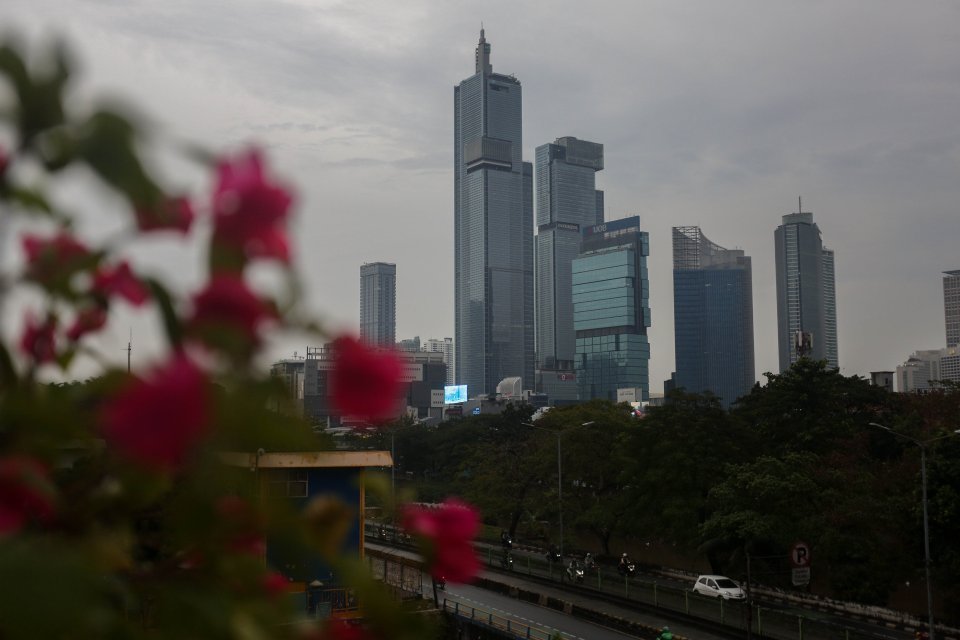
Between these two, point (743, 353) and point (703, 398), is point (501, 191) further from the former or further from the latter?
point (703, 398)

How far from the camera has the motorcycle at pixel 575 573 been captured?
25.9m

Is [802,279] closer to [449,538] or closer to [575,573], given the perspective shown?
[575,573]

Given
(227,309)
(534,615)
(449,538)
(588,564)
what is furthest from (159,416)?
(588,564)

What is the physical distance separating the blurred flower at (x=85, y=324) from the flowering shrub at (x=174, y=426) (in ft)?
0.35

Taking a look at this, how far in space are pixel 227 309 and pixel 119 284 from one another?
0.43 metres

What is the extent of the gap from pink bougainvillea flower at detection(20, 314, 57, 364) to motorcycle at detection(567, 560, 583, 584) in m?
26.1

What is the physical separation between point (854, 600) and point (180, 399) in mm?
20697

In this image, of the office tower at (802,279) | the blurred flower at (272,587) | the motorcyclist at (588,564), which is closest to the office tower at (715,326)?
the office tower at (802,279)

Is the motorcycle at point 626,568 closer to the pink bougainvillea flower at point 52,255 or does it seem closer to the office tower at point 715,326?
the pink bougainvillea flower at point 52,255

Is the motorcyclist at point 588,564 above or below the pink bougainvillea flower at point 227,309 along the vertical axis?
below

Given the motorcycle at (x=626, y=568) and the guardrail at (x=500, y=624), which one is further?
the motorcycle at (x=626, y=568)

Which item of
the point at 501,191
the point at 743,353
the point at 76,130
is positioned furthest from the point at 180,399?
the point at 501,191

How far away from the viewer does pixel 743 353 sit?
162875 mm

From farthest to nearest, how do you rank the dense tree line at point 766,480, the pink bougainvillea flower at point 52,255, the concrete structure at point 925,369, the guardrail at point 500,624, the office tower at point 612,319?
1. the office tower at point 612,319
2. the concrete structure at point 925,369
3. the guardrail at point 500,624
4. the dense tree line at point 766,480
5. the pink bougainvillea flower at point 52,255
